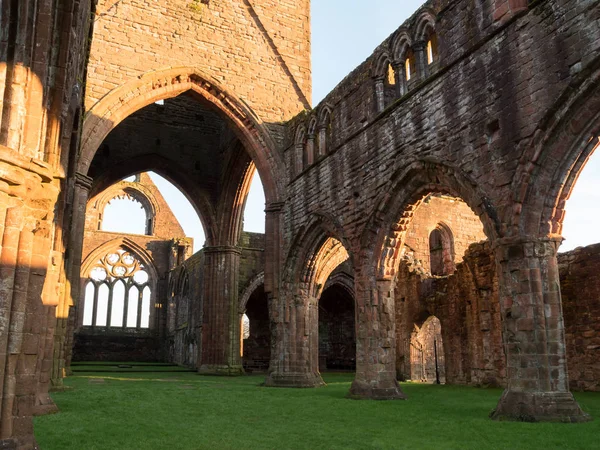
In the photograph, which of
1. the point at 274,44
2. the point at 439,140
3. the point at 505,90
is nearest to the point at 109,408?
the point at 439,140

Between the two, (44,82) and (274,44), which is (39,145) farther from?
(274,44)

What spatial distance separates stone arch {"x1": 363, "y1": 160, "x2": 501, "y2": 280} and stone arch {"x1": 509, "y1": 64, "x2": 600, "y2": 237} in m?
0.58

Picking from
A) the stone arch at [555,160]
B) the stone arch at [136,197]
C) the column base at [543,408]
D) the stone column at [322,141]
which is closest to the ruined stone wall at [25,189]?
the column base at [543,408]

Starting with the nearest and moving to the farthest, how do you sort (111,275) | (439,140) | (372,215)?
(439,140) < (372,215) < (111,275)

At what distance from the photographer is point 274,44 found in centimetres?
1520

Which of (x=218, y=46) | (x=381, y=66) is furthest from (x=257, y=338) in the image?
(x=381, y=66)

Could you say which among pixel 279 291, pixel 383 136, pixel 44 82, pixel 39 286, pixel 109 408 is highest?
pixel 383 136

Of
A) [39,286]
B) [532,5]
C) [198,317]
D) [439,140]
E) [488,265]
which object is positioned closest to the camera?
[39,286]

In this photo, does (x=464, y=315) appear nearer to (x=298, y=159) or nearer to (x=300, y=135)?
(x=298, y=159)

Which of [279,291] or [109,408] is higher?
[279,291]

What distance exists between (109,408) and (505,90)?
6658 millimetres

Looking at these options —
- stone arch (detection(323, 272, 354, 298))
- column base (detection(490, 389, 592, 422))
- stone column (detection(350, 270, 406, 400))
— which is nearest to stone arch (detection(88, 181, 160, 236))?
stone arch (detection(323, 272, 354, 298))

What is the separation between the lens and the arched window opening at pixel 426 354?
14.4m

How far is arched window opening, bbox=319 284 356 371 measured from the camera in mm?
21562
